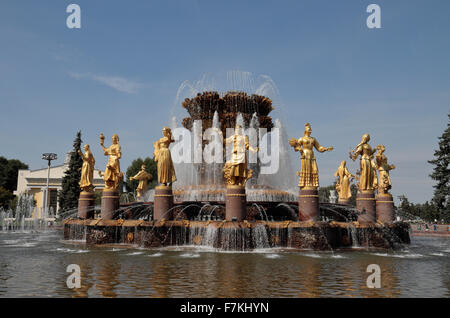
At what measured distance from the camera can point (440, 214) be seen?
39.4 m

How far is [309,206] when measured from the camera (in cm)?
1647

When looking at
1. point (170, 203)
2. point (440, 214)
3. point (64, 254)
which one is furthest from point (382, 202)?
point (440, 214)

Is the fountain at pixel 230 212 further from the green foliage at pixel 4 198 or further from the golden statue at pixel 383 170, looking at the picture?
the green foliage at pixel 4 198

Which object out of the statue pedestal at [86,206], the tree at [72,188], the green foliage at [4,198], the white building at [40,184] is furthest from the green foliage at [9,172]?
the statue pedestal at [86,206]

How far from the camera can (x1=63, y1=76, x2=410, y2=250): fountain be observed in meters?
15.7

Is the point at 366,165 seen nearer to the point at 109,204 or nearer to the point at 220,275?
the point at 220,275

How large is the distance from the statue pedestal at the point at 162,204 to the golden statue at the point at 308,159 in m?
Result: 5.92

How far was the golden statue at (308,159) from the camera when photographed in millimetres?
16812

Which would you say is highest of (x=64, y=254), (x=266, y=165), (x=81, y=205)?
(x=266, y=165)

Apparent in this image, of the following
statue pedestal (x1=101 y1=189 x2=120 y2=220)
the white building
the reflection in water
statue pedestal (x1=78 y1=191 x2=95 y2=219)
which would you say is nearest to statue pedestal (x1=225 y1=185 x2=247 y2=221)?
the reflection in water

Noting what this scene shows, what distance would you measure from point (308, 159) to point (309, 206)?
7.22 feet

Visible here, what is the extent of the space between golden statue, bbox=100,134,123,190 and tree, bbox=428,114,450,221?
33579mm
